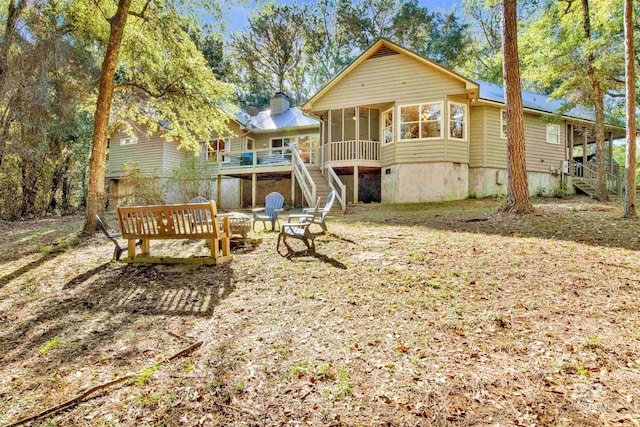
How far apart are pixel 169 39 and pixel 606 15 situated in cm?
1372

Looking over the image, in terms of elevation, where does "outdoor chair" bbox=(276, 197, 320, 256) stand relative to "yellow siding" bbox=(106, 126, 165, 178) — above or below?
below

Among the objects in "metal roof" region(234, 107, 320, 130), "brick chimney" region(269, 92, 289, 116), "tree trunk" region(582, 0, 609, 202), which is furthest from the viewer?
"brick chimney" region(269, 92, 289, 116)

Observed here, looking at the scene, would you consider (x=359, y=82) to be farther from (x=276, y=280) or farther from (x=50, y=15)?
(x=276, y=280)

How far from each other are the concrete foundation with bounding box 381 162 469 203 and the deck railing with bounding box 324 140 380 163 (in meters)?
1.40

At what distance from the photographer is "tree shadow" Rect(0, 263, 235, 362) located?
143 inches

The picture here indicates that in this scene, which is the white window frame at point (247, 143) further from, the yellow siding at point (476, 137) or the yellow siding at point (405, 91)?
the yellow siding at point (476, 137)

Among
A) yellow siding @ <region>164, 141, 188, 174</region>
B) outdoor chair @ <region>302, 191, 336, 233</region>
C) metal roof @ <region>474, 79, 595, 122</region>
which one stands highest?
metal roof @ <region>474, 79, 595, 122</region>

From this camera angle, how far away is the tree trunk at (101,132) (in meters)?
8.19

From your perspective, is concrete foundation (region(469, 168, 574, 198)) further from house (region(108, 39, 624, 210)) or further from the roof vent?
the roof vent

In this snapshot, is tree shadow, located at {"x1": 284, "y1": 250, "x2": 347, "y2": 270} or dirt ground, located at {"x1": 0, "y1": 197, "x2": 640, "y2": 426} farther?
tree shadow, located at {"x1": 284, "y1": 250, "x2": 347, "y2": 270}

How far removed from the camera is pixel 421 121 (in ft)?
45.4

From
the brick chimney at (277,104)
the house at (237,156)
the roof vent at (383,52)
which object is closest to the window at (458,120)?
the roof vent at (383,52)

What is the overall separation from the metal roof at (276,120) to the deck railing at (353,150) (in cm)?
423

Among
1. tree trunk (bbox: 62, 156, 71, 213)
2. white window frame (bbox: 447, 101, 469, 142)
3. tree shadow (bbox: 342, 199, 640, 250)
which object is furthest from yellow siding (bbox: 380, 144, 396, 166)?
tree trunk (bbox: 62, 156, 71, 213)
